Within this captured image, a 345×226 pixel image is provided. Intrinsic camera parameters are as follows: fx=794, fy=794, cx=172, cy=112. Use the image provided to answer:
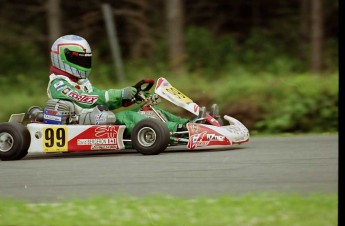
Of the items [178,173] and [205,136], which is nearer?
[178,173]

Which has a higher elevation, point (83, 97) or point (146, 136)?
point (83, 97)

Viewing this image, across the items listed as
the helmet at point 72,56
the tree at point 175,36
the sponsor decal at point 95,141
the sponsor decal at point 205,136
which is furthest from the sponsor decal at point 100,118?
the tree at point 175,36

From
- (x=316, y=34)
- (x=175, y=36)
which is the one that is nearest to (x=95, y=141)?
(x=175, y=36)

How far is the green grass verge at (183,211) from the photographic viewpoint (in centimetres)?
530

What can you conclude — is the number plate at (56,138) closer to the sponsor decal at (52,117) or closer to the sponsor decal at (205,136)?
the sponsor decal at (52,117)

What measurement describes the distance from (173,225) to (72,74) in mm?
4640

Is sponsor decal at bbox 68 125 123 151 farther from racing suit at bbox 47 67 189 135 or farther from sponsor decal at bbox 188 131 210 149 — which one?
sponsor decal at bbox 188 131 210 149

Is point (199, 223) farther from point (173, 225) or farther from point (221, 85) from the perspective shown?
point (221, 85)

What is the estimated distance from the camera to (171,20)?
16891 millimetres

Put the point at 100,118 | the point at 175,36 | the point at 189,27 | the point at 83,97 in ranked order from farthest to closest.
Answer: the point at 189,27 < the point at 175,36 < the point at 83,97 < the point at 100,118

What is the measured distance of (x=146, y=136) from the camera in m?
8.96

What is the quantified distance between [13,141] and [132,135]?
1.41 metres

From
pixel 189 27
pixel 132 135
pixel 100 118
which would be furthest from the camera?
pixel 189 27

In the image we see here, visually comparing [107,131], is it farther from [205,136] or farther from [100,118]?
[205,136]
